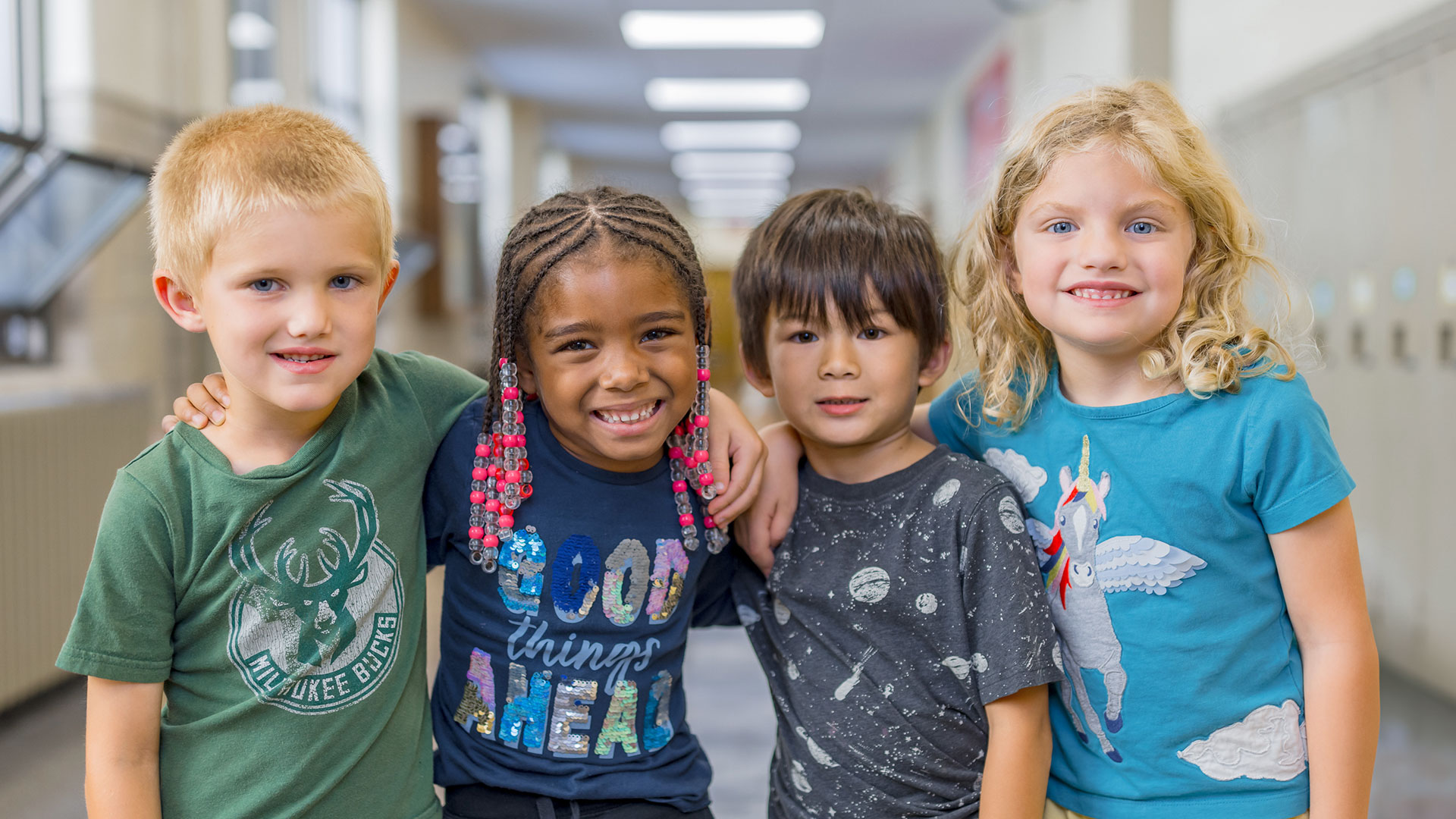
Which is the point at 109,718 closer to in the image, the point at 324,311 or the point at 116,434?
the point at 324,311

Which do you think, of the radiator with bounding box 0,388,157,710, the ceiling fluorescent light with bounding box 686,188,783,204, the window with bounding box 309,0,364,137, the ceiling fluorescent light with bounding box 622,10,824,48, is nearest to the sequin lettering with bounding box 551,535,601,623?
the radiator with bounding box 0,388,157,710

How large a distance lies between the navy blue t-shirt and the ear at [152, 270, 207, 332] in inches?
11.2

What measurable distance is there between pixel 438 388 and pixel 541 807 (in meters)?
0.48

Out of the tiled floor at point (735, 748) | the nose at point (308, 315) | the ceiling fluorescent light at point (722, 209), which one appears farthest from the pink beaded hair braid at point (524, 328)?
the ceiling fluorescent light at point (722, 209)

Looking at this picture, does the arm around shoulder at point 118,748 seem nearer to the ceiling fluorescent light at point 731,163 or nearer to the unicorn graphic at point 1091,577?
the unicorn graphic at point 1091,577

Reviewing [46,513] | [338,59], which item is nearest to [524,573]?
[46,513]

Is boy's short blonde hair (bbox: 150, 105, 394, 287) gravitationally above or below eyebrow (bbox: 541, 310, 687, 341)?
above

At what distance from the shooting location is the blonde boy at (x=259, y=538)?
0.94 m

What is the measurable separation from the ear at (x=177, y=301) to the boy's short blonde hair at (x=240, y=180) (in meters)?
0.01

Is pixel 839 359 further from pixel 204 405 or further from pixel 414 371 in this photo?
pixel 204 405

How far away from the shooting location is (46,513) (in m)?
3.03

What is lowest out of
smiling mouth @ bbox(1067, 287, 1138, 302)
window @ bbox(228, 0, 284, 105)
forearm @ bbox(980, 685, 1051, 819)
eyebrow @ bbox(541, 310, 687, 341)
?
forearm @ bbox(980, 685, 1051, 819)

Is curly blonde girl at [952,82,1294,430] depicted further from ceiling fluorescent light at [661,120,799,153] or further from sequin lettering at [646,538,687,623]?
ceiling fluorescent light at [661,120,799,153]

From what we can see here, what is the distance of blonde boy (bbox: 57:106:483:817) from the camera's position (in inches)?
36.9
